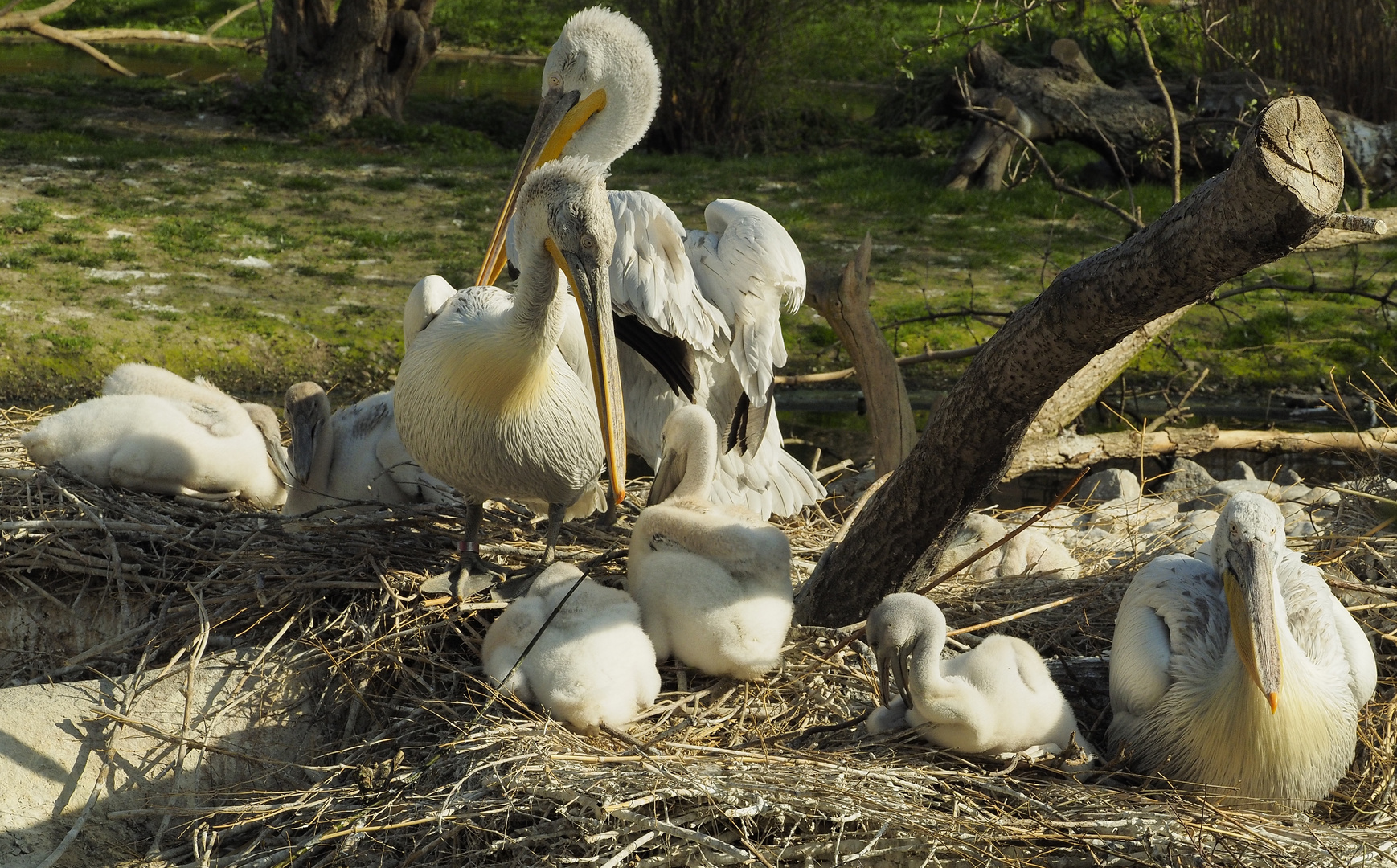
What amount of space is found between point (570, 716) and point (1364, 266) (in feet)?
28.0

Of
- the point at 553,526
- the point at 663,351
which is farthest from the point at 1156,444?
the point at 553,526

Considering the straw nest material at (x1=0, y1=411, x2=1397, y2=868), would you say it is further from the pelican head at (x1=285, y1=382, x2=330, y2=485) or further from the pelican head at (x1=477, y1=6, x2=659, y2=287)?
the pelican head at (x1=477, y1=6, x2=659, y2=287)

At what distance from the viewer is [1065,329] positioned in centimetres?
299

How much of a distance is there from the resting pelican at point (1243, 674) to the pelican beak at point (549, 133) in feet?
8.50

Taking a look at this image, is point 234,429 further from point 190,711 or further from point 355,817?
point 355,817

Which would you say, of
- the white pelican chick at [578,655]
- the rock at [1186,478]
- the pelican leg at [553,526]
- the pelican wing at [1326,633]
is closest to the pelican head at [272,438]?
the pelican leg at [553,526]

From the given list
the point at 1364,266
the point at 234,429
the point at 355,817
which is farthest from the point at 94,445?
the point at 1364,266

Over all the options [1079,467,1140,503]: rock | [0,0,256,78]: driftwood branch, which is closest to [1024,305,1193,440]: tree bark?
[1079,467,1140,503]: rock

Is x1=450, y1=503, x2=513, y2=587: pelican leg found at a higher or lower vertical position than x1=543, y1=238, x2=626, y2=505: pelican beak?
lower

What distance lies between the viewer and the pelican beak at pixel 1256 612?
9.48ft

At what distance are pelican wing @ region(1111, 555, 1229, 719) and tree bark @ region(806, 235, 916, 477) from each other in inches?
88.1

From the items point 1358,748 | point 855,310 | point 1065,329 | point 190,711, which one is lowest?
point 190,711

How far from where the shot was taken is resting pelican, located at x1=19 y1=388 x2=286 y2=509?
4387 millimetres

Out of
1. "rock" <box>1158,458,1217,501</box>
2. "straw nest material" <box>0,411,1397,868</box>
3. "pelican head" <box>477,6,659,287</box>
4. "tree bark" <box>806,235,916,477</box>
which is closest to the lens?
"straw nest material" <box>0,411,1397,868</box>
